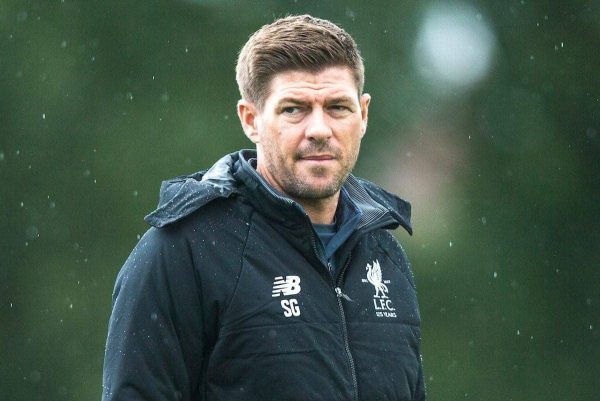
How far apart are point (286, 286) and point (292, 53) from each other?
0.54 m

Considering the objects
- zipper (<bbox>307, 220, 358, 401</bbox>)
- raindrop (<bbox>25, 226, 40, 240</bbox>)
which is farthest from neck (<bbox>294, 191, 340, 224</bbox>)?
raindrop (<bbox>25, 226, 40, 240</bbox>)

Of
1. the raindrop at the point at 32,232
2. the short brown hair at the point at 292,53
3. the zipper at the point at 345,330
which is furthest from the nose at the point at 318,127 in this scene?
the raindrop at the point at 32,232

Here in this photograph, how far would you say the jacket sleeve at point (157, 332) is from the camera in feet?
9.60

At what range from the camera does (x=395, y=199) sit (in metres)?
3.57

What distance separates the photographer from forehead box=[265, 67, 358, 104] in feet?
10.3

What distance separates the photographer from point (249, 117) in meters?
3.29

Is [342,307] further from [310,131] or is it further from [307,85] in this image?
[307,85]

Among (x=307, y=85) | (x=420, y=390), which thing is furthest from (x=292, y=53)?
(x=420, y=390)

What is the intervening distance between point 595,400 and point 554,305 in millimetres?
949

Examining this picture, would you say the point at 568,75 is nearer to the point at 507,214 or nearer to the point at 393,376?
the point at 507,214

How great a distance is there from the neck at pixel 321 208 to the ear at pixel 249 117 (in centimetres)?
19

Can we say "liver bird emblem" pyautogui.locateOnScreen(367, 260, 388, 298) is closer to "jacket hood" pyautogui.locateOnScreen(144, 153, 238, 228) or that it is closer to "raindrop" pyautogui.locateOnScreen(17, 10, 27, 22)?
"jacket hood" pyautogui.locateOnScreen(144, 153, 238, 228)

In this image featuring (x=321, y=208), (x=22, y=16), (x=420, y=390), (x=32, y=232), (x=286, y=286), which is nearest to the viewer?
(x=286, y=286)

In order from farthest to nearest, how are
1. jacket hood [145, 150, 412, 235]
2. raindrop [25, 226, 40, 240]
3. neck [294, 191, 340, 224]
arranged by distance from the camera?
raindrop [25, 226, 40, 240]
neck [294, 191, 340, 224]
jacket hood [145, 150, 412, 235]
